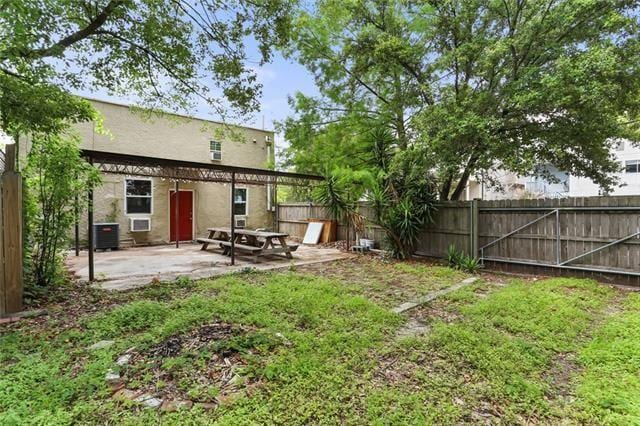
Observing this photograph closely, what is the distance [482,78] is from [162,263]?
878cm

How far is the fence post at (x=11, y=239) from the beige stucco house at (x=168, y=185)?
543 cm

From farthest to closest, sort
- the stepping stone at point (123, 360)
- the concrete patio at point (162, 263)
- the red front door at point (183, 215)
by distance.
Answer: the red front door at point (183, 215) < the concrete patio at point (162, 263) < the stepping stone at point (123, 360)

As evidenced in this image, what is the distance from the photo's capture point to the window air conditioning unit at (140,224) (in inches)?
430

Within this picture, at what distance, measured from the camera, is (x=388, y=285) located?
19.5 ft

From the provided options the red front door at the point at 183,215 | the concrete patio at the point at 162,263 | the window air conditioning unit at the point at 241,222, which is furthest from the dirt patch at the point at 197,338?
the window air conditioning unit at the point at 241,222

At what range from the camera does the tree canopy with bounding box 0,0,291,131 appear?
364 cm

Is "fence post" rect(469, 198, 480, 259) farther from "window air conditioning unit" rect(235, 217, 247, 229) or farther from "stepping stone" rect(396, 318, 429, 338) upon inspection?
"window air conditioning unit" rect(235, 217, 247, 229)

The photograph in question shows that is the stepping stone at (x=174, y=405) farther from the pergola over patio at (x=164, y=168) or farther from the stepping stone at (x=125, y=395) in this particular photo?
the pergola over patio at (x=164, y=168)

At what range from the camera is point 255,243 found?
368 inches

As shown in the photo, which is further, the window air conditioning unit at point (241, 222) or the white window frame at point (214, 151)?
the window air conditioning unit at point (241, 222)

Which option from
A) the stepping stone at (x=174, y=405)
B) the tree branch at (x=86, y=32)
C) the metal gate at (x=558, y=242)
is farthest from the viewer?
the metal gate at (x=558, y=242)

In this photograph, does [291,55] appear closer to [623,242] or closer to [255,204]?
[255,204]

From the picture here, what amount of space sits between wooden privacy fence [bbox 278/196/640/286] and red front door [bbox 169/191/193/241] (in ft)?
28.8

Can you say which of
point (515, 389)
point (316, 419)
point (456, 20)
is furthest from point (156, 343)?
point (456, 20)
